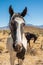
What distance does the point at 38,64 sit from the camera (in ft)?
31.3

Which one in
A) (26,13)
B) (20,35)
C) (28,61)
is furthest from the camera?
(28,61)

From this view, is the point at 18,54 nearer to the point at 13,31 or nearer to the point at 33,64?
the point at 13,31

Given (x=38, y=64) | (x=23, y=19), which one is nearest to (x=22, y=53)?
(x=23, y=19)

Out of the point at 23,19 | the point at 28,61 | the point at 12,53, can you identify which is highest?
the point at 23,19

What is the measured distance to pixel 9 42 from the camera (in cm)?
676

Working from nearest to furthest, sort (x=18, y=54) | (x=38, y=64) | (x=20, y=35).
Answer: (x=20, y=35)
(x=18, y=54)
(x=38, y=64)

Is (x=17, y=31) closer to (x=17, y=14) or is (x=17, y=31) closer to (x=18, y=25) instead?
(x=18, y=25)

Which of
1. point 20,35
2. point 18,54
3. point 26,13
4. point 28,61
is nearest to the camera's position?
point 20,35

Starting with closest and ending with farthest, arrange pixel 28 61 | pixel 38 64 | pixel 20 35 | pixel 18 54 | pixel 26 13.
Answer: pixel 20 35, pixel 18 54, pixel 26 13, pixel 38 64, pixel 28 61

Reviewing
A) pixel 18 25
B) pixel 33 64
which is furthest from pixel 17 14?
pixel 33 64

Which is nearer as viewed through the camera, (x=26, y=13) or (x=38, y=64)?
(x=26, y=13)

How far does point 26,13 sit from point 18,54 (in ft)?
4.71

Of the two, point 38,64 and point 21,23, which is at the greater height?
point 21,23

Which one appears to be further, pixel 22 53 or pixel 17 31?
pixel 22 53
